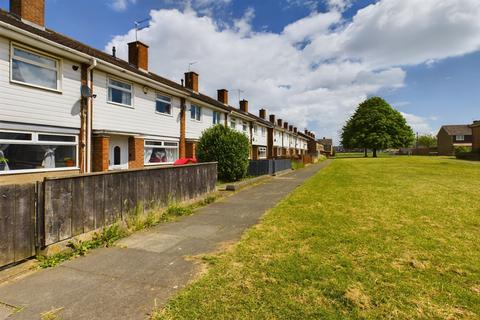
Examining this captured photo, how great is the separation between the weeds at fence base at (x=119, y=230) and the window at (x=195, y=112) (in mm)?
10582

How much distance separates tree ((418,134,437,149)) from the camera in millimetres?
101981

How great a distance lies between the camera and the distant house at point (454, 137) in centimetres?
7119

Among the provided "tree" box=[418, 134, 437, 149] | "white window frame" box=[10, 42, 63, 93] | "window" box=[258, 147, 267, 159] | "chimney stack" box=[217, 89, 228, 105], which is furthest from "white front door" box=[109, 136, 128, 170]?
"tree" box=[418, 134, 437, 149]

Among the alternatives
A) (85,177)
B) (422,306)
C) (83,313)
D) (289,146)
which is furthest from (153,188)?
(289,146)

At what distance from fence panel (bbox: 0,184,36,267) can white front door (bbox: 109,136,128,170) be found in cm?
808

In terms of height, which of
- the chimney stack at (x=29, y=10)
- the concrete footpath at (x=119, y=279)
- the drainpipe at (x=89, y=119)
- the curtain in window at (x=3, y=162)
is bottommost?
the concrete footpath at (x=119, y=279)

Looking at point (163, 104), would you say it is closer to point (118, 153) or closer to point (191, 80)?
point (118, 153)

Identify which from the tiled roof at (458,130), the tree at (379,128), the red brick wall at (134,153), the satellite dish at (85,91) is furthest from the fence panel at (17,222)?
the tiled roof at (458,130)

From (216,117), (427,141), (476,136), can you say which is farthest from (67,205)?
(427,141)

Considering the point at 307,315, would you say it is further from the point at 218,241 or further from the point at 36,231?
the point at 36,231

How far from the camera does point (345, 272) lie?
13.0 feet

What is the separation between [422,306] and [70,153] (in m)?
11.3

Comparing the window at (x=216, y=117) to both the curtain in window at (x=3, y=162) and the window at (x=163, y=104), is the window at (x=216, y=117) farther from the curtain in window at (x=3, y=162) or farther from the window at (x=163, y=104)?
the curtain in window at (x=3, y=162)

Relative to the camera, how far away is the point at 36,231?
4.47 meters
